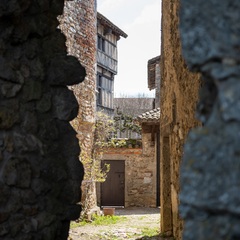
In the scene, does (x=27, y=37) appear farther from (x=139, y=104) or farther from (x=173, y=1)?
(x=139, y=104)

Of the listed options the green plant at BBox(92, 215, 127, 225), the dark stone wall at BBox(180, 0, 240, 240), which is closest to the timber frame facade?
the green plant at BBox(92, 215, 127, 225)

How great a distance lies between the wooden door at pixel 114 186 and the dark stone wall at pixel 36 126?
442 inches

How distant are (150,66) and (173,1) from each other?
1177 centimetres

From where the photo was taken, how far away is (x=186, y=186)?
103cm

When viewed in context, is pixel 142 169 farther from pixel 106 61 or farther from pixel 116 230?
pixel 116 230

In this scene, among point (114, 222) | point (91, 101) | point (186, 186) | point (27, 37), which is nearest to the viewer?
point (186, 186)

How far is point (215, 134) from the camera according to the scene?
0.98m

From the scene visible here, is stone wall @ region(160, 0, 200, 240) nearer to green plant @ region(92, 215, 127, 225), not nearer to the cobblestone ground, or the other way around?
the cobblestone ground

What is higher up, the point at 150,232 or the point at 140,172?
the point at 140,172

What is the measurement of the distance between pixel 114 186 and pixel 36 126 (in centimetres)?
1186

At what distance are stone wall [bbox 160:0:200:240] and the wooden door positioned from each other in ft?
23.4

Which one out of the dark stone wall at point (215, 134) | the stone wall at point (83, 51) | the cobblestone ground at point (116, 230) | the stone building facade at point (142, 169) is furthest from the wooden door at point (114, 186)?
the dark stone wall at point (215, 134)

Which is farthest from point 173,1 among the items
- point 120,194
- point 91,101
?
point 120,194

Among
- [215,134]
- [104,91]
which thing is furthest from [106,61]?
[215,134]
